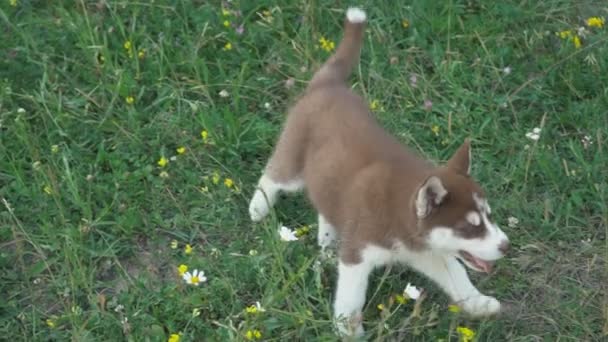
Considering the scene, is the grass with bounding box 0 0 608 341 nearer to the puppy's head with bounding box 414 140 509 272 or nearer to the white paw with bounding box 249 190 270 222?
the white paw with bounding box 249 190 270 222

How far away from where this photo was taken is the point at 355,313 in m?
4.34

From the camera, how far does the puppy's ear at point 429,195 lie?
3.95 meters

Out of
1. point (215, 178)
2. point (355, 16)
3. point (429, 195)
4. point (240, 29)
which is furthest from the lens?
point (240, 29)

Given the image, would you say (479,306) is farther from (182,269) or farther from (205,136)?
(205,136)

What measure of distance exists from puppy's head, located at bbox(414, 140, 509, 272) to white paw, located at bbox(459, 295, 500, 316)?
11.9 inches

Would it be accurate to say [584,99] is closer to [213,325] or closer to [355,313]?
[355,313]

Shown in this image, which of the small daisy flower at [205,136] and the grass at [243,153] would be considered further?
the small daisy flower at [205,136]

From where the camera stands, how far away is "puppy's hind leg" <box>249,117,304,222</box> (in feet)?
15.9

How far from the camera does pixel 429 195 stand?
401 cm

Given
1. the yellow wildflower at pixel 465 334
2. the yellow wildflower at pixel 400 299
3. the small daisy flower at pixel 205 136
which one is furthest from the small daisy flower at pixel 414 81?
the yellow wildflower at pixel 465 334

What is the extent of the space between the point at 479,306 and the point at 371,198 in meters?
0.66

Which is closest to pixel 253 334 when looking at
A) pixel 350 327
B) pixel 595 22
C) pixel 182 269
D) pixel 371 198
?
pixel 350 327

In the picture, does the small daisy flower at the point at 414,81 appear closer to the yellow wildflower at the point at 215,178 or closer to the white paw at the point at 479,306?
the yellow wildflower at the point at 215,178

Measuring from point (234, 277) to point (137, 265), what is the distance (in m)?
0.53
